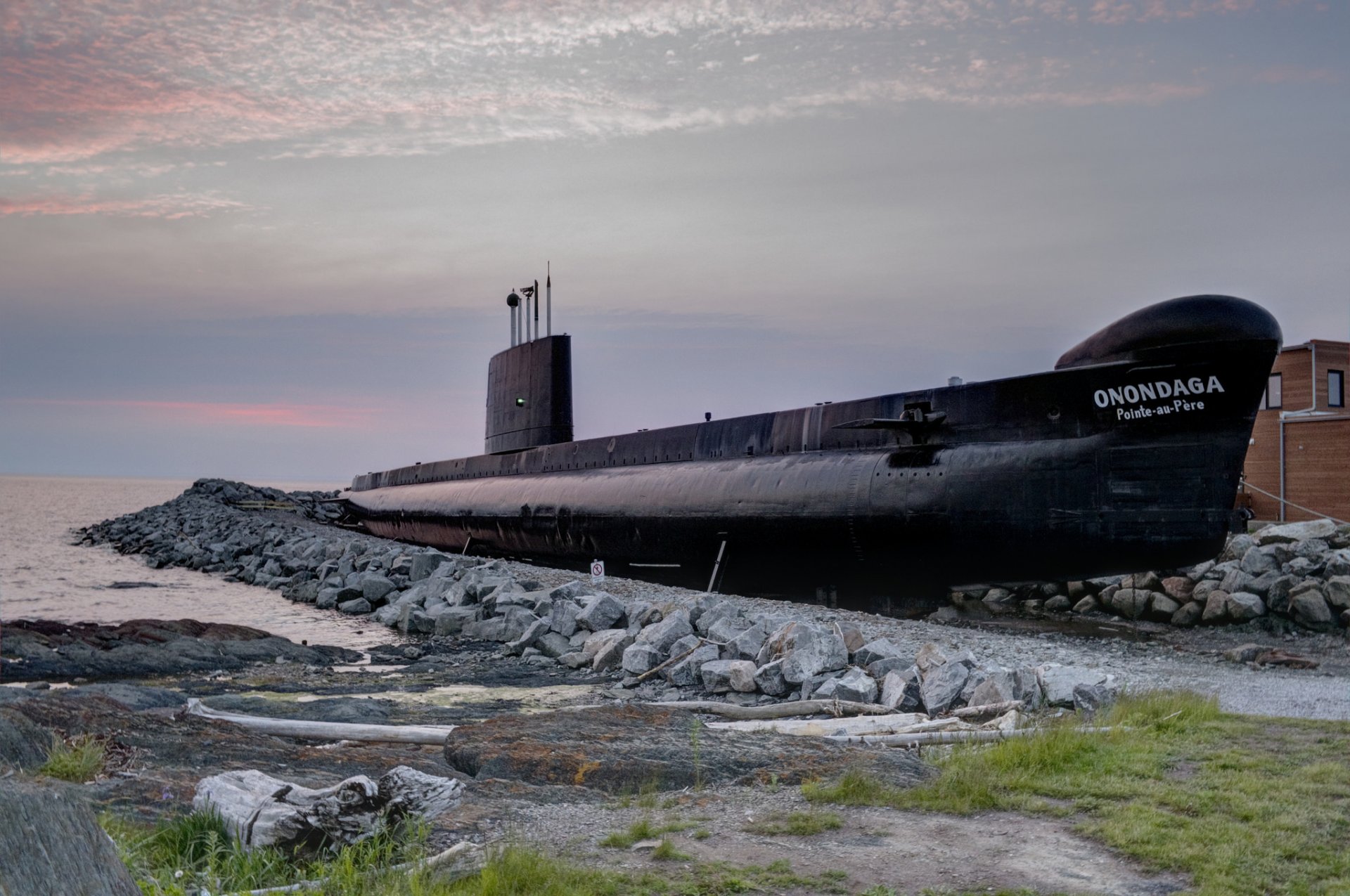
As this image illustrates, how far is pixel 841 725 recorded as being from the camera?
7.20 meters

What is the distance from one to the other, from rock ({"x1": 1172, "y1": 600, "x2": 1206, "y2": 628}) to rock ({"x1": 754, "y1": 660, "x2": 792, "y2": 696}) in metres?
7.87

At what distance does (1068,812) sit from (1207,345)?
8.55 m

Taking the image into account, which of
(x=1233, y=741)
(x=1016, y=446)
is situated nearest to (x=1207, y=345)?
(x=1016, y=446)

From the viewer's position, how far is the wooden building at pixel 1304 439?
80.5 ft

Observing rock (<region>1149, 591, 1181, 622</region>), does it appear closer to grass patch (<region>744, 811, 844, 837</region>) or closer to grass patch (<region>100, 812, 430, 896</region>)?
grass patch (<region>744, 811, 844, 837</region>)

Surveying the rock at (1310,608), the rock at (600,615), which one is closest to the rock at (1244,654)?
the rock at (1310,608)

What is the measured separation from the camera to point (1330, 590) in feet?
43.2

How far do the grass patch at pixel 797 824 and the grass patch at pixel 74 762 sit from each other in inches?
126

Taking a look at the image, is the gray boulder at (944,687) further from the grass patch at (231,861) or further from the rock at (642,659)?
the grass patch at (231,861)

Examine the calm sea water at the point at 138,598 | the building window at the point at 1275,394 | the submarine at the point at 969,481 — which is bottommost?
the calm sea water at the point at 138,598

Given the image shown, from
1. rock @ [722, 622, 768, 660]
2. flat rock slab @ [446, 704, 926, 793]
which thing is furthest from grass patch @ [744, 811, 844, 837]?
rock @ [722, 622, 768, 660]

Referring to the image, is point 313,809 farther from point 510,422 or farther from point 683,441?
point 510,422

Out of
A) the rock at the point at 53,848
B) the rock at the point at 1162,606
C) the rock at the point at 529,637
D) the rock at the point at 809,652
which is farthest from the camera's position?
the rock at the point at 1162,606

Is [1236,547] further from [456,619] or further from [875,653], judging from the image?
[456,619]
